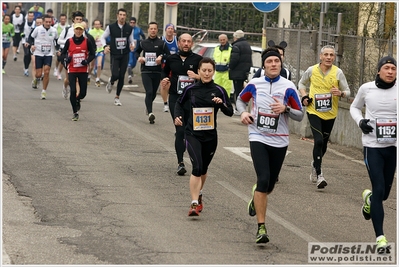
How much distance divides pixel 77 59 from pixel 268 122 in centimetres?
971

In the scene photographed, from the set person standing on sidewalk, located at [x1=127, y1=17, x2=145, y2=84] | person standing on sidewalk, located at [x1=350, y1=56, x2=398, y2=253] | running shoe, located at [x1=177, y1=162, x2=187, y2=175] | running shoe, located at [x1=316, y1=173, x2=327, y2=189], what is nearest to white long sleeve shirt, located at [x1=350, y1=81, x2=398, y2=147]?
person standing on sidewalk, located at [x1=350, y1=56, x2=398, y2=253]

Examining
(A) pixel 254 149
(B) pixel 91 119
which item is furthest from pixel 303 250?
(B) pixel 91 119

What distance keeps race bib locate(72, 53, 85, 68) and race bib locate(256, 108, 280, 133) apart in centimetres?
965

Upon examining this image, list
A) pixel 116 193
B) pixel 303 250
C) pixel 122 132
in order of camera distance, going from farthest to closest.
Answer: pixel 122 132
pixel 116 193
pixel 303 250

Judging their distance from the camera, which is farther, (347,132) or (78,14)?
(78,14)

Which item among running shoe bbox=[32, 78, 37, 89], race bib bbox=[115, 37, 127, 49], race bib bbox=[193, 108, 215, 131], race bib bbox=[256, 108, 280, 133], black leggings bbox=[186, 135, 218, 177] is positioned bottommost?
running shoe bbox=[32, 78, 37, 89]

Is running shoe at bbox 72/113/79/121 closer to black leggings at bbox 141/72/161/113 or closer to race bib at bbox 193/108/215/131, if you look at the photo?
black leggings at bbox 141/72/161/113

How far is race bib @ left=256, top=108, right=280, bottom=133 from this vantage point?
9.35 metres

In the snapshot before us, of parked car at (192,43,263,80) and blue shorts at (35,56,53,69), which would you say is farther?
parked car at (192,43,263,80)

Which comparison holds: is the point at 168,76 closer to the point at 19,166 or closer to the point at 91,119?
the point at 19,166

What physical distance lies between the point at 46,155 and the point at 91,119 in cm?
488

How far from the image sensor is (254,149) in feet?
30.7

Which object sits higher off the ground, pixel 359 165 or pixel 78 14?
pixel 78 14

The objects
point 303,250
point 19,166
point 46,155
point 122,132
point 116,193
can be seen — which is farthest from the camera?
point 122,132
